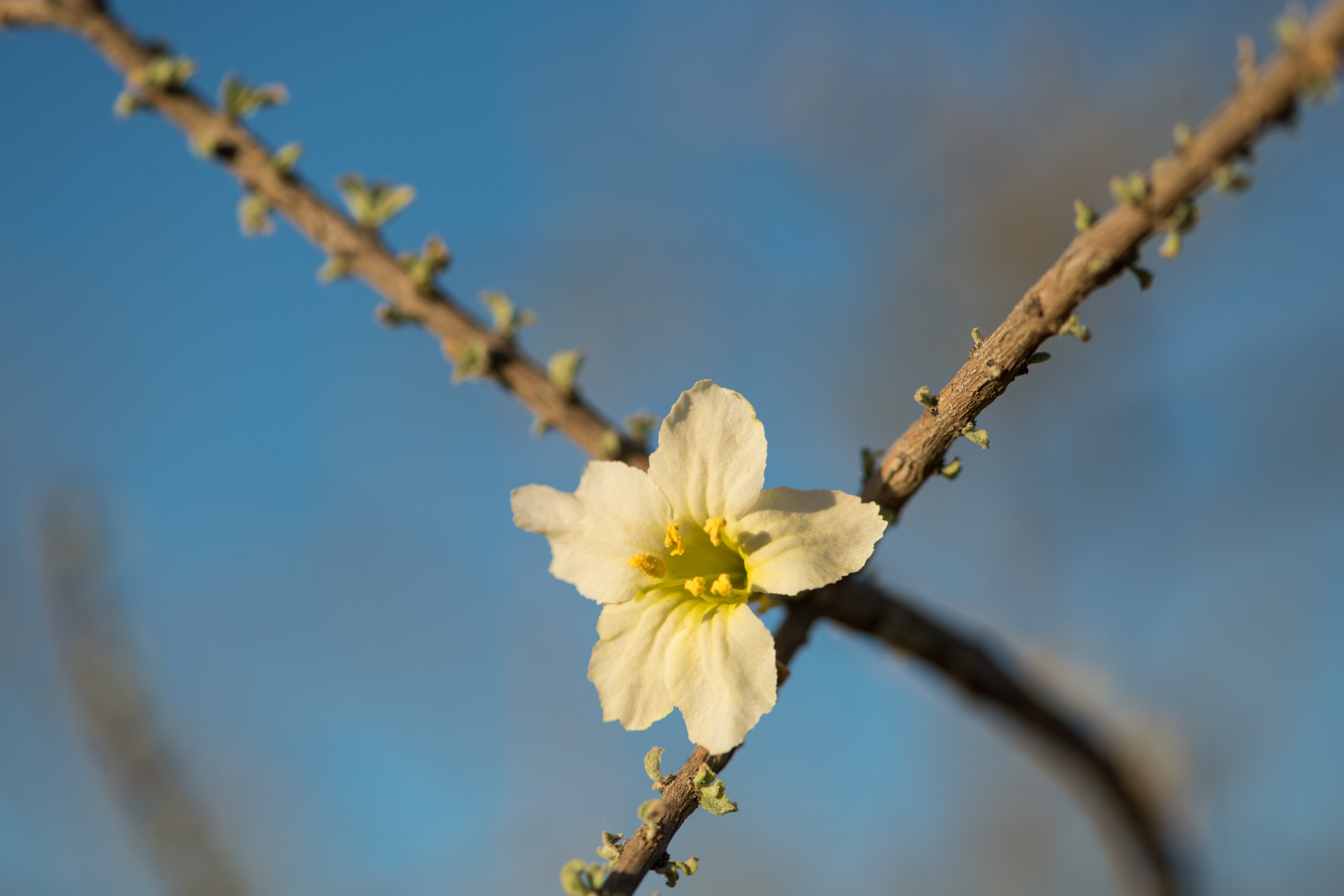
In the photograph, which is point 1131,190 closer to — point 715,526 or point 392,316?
point 715,526

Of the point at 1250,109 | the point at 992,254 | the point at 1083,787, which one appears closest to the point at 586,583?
the point at 1250,109

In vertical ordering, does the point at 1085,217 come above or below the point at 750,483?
above

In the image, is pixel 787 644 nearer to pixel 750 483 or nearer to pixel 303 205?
pixel 750 483

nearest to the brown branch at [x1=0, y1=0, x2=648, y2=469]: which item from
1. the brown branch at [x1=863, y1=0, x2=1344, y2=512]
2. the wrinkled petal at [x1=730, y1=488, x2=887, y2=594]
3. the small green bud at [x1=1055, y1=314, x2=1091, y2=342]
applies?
the wrinkled petal at [x1=730, y1=488, x2=887, y2=594]

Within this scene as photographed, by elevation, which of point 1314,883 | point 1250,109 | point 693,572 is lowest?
point 693,572

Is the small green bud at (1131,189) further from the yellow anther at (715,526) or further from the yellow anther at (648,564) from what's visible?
the yellow anther at (648,564)

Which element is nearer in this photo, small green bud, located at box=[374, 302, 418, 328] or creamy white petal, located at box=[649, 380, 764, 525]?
creamy white petal, located at box=[649, 380, 764, 525]

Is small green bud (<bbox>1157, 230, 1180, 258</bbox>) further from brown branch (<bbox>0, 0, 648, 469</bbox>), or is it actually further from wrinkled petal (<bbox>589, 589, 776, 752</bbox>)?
brown branch (<bbox>0, 0, 648, 469</bbox>)

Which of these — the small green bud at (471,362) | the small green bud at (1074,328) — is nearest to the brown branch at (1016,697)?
the small green bud at (1074,328)
